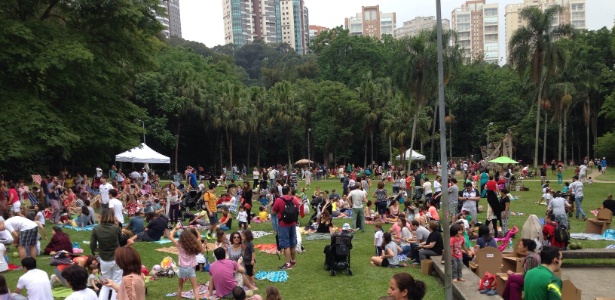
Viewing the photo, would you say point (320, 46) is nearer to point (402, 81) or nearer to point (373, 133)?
point (373, 133)

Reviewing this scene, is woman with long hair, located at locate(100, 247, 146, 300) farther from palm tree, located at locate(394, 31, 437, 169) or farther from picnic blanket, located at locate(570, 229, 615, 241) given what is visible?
palm tree, located at locate(394, 31, 437, 169)

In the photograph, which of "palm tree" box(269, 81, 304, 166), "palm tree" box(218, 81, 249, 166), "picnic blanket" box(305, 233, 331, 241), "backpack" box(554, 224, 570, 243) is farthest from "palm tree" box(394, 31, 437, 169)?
"backpack" box(554, 224, 570, 243)

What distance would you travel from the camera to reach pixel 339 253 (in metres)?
11.4

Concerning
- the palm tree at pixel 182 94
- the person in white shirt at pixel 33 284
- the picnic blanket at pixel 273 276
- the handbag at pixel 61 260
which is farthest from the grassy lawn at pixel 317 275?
the palm tree at pixel 182 94

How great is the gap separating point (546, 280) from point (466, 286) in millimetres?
4110

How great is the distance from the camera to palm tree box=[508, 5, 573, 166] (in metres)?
41.0

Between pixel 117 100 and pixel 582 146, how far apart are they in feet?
183

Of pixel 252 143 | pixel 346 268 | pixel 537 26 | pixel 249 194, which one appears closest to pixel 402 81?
pixel 537 26

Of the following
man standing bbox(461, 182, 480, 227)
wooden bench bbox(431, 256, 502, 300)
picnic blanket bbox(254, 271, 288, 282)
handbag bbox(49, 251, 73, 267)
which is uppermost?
handbag bbox(49, 251, 73, 267)

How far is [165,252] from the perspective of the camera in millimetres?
13562

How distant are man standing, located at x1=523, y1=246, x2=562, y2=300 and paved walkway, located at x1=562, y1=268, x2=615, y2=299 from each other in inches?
176

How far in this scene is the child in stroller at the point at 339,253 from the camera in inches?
447

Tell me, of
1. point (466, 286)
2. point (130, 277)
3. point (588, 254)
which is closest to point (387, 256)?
point (466, 286)

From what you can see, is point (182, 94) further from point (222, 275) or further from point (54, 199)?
point (222, 275)
